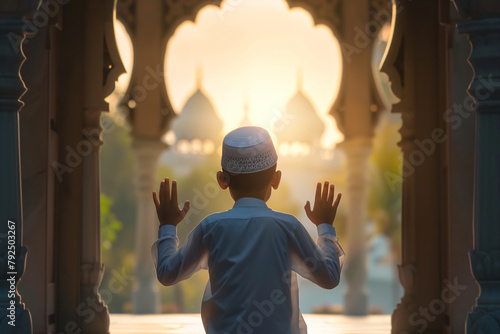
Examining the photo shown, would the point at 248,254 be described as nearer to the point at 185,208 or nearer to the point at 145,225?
the point at 185,208

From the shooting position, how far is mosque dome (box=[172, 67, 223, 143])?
32.8 meters

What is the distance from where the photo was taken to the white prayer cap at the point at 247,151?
8.83 feet

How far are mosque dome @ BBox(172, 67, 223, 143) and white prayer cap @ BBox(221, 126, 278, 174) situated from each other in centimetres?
2907

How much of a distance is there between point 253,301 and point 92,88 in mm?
3813

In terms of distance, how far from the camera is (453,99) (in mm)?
5184

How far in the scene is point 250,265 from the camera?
8.71 ft

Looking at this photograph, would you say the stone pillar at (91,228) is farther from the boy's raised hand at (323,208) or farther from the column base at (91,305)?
the boy's raised hand at (323,208)

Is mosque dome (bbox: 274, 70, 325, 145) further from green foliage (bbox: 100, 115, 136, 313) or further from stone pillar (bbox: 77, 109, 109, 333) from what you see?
stone pillar (bbox: 77, 109, 109, 333)

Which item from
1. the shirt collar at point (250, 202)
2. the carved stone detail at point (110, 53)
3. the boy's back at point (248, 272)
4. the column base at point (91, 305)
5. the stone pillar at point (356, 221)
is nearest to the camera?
the boy's back at point (248, 272)

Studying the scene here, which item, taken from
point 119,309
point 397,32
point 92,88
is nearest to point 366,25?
point 397,32

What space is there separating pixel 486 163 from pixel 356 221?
7663mm

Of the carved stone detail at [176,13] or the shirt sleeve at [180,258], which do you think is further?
the carved stone detail at [176,13]

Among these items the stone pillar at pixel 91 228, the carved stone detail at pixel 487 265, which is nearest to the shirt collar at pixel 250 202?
the carved stone detail at pixel 487 265

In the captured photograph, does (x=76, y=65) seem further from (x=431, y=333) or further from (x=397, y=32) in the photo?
(x=431, y=333)
